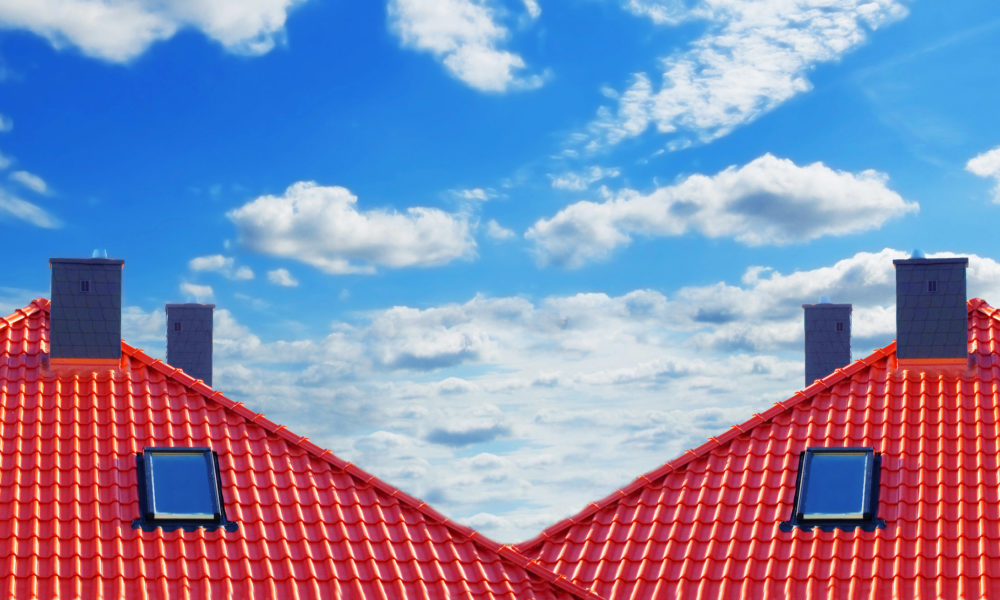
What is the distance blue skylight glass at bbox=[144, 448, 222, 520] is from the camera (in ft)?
43.5

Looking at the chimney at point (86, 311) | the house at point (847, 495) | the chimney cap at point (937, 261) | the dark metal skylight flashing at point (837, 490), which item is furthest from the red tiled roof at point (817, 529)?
the chimney at point (86, 311)

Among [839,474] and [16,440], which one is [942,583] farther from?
[16,440]

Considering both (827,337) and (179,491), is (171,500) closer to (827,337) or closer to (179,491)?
(179,491)

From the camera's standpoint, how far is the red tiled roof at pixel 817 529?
13406 millimetres

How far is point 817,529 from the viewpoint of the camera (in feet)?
45.9

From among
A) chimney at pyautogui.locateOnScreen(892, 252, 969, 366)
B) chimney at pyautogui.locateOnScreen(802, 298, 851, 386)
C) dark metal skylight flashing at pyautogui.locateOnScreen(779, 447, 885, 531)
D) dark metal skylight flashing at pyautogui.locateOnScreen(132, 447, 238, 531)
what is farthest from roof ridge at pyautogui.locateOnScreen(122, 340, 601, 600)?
chimney at pyautogui.locateOnScreen(802, 298, 851, 386)

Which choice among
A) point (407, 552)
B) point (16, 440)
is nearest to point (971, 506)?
point (407, 552)

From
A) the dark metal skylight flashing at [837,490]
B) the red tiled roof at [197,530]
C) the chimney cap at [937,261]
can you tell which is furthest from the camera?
the chimney cap at [937,261]

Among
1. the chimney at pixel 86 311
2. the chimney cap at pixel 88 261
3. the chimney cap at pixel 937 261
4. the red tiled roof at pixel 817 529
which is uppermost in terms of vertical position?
the chimney cap at pixel 937 261

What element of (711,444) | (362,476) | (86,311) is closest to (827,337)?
(711,444)

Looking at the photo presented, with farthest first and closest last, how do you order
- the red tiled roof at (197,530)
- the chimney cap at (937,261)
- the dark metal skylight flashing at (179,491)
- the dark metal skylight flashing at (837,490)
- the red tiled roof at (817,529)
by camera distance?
the chimney cap at (937,261)
the dark metal skylight flashing at (837,490)
the red tiled roof at (817,529)
the dark metal skylight flashing at (179,491)
the red tiled roof at (197,530)

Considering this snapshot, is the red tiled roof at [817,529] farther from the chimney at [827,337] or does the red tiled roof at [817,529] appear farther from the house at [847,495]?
the chimney at [827,337]

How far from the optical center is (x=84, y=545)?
1276cm

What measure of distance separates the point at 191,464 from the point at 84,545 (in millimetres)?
1659
